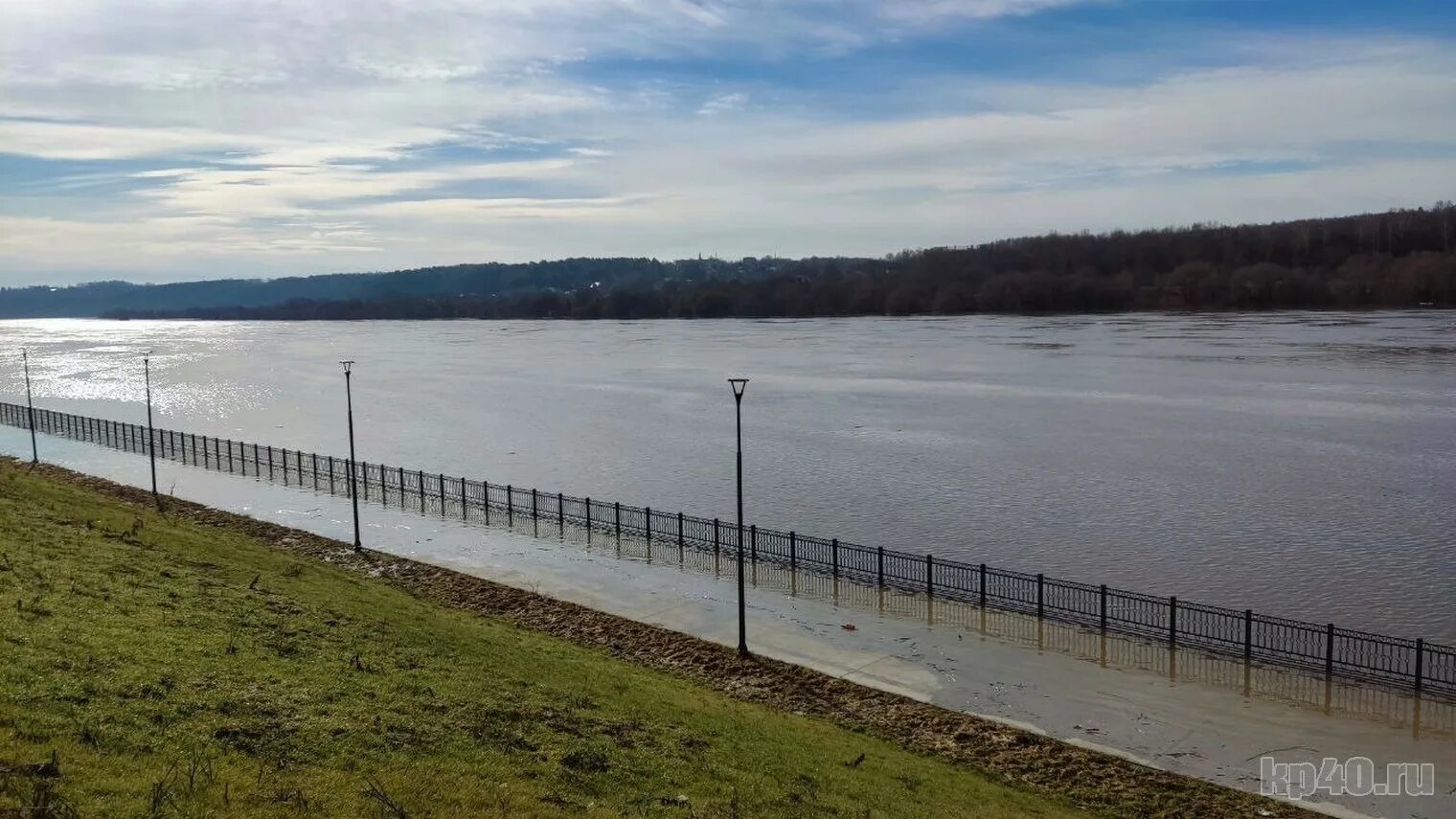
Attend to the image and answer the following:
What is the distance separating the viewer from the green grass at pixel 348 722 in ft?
32.1

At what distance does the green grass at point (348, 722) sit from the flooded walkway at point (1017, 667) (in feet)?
12.7

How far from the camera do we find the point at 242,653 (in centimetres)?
1373

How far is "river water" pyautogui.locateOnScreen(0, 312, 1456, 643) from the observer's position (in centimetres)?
2958

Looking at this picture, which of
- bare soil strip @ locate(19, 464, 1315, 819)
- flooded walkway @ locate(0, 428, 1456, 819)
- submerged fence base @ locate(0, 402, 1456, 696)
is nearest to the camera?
bare soil strip @ locate(19, 464, 1315, 819)

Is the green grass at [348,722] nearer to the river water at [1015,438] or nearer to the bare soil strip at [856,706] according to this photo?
the bare soil strip at [856,706]

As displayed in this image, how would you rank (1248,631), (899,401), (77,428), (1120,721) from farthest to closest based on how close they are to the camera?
(899,401) < (77,428) < (1248,631) < (1120,721)

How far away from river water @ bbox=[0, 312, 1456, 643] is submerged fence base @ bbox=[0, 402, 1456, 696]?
7.06 ft

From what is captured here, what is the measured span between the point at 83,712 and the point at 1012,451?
135ft

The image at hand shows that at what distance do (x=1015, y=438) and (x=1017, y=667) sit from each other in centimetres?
3053

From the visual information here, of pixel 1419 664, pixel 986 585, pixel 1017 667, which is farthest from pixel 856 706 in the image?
pixel 1419 664

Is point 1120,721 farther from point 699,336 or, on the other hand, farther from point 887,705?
point 699,336

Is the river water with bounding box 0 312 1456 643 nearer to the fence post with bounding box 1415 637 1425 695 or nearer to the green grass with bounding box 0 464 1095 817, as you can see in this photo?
the fence post with bounding box 1415 637 1425 695

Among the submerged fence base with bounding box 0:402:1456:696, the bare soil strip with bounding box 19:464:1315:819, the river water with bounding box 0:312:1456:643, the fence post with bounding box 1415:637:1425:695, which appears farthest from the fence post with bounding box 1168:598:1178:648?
the bare soil strip with bounding box 19:464:1315:819

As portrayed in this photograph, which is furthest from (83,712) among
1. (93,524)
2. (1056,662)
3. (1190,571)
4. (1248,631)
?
(1190,571)
